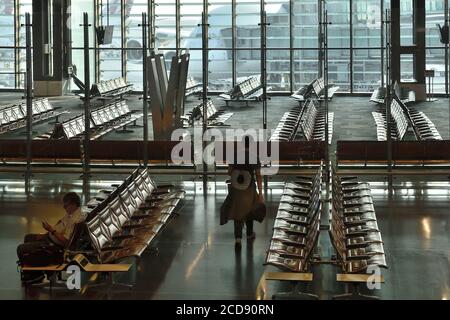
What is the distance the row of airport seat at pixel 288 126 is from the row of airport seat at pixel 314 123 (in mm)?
148

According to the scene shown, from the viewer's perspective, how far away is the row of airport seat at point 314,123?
19.0 metres

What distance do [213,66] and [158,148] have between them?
260cm

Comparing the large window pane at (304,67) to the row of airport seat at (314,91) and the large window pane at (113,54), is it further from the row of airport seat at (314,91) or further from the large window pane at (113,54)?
the large window pane at (113,54)

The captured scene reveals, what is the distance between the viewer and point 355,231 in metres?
11.5

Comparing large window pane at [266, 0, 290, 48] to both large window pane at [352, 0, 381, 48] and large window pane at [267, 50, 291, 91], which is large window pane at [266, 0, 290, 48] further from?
large window pane at [352, 0, 381, 48]

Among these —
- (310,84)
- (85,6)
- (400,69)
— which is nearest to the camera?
(400,69)

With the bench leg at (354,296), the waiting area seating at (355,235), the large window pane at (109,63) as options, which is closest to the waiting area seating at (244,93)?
the large window pane at (109,63)

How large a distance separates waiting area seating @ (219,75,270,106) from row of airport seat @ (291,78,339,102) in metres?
0.79

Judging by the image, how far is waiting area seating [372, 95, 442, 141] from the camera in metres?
19.0

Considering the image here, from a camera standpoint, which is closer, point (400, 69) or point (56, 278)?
point (56, 278)

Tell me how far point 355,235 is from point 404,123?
8575 mm
